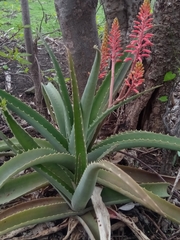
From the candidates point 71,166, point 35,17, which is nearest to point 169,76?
point 71,166

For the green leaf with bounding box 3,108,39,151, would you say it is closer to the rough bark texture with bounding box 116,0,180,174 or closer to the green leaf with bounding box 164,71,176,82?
the rough bark texture with bounding box 116,0,180,174

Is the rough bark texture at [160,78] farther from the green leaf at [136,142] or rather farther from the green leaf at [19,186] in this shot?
the green leaf at [19,186]

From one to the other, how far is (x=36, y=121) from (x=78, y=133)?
0.28 meters

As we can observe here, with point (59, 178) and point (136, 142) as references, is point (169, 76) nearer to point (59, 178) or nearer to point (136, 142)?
point (136, 142)

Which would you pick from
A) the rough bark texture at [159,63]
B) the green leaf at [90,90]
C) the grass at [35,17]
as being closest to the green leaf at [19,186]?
the green leaf at [90,90]

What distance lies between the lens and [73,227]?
1.28m

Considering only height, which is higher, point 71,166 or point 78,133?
point 78,133

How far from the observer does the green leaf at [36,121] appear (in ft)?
4.18

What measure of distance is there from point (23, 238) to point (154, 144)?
0.65 meters

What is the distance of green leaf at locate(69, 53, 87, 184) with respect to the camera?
106 cm

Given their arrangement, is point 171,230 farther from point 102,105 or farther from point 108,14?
point 108,14

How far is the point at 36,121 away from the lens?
130cm

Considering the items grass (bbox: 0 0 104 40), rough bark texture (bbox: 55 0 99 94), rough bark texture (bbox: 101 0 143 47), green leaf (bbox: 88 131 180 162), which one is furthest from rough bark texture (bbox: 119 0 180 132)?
grass (bbox: 0 0 104 40)

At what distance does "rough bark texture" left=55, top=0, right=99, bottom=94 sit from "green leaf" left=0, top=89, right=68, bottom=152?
23.5 inches
